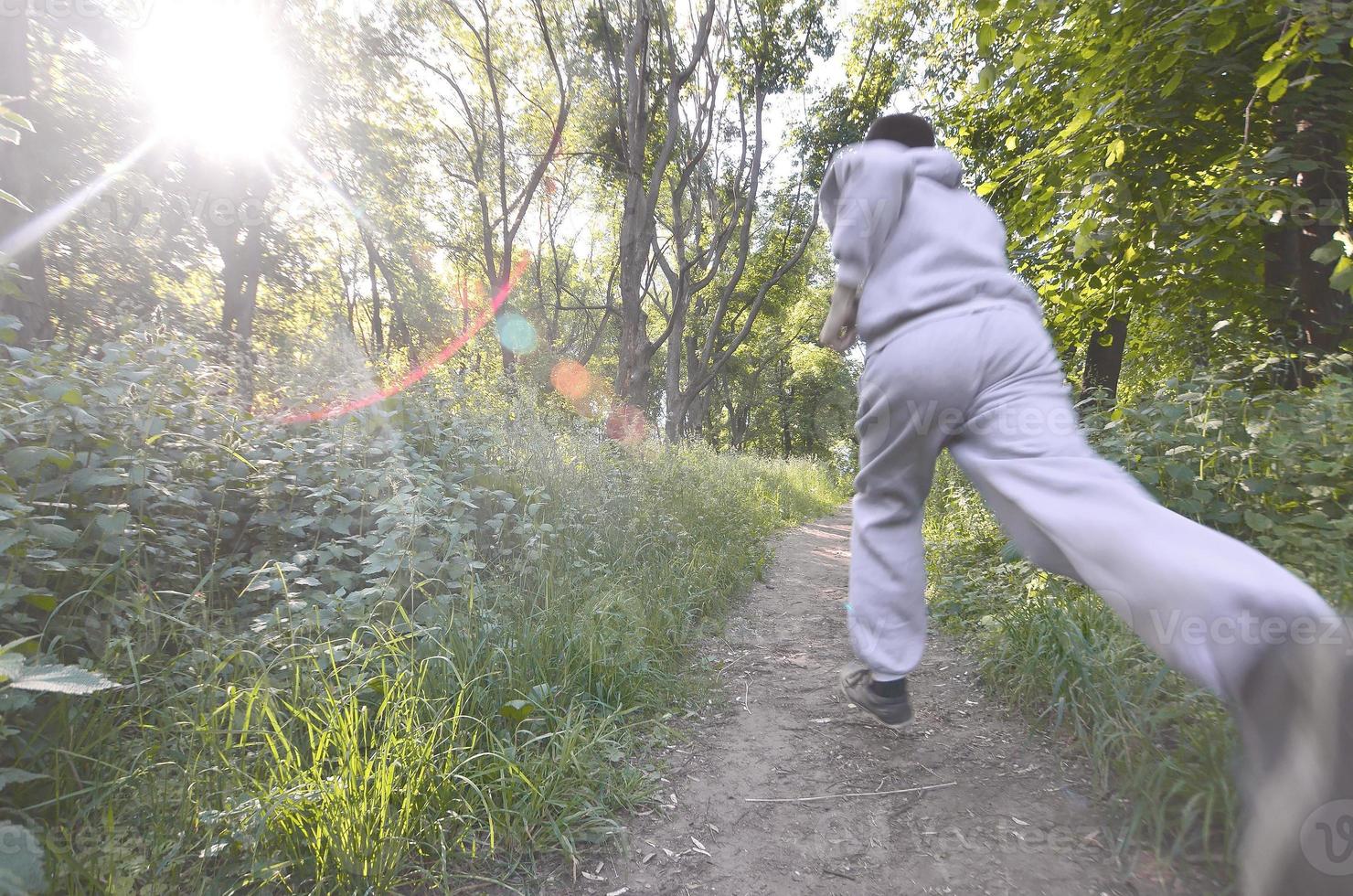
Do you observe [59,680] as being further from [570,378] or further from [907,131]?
[570,378]

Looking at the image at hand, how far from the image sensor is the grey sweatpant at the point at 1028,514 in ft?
3.43

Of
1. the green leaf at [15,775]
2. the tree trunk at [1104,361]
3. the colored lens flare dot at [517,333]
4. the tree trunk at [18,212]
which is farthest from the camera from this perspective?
the colored lens flare dot at [517,333]

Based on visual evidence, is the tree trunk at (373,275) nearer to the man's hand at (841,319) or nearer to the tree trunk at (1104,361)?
the tree trunk at (1104,361)

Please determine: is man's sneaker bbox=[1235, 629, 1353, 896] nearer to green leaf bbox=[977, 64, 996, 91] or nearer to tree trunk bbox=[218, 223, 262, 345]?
green leaf bbox=[977, 64, 996, 91]

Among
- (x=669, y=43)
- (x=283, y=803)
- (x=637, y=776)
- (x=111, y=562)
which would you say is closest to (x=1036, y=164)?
(x=637, y=776)

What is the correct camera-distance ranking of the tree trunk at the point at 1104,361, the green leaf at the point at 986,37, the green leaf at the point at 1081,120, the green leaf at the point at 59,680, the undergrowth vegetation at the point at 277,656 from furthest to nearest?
the tree trunk at the point at 1104,361
the green leaf at the point at 1081,120
the green leaf at the point at 986,37
the undergrowth vegetation at the point at 277,656
the green leaf at the point at 59,680

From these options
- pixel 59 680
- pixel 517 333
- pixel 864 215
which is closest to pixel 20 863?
pixel 59 680

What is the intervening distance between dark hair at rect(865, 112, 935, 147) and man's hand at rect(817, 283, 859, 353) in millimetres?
579

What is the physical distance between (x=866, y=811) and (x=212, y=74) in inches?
483

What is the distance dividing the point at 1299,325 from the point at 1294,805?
430 cm

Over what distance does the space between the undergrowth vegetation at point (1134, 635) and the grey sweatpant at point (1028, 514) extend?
64 centimetres

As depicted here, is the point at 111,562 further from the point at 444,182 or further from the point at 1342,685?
the point at 444,182

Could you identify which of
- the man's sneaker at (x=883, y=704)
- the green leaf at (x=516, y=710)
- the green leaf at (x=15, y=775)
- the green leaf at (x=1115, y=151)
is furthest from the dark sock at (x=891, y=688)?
the green leaf at (x=1115, y=151)

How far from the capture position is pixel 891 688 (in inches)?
76.9
